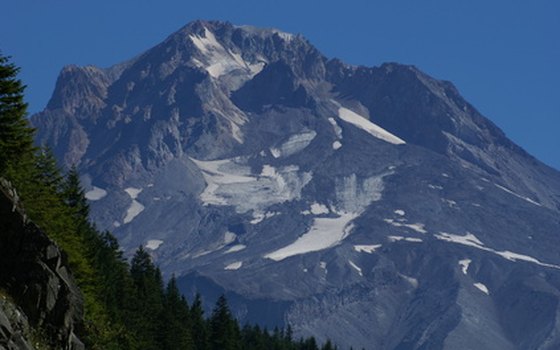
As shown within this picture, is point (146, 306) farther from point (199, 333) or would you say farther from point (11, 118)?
point (11, 118)

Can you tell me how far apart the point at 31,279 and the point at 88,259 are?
835 inches

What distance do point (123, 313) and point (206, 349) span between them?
38013 mm

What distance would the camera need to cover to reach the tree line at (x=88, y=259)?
43.9m

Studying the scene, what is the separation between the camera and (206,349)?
112 meters

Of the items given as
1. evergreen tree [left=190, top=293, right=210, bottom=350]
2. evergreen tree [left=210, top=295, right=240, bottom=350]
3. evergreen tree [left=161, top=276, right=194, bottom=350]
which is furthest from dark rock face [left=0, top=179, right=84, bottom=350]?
evergreen tree [left=210, top=295, right=240, bottom=350]

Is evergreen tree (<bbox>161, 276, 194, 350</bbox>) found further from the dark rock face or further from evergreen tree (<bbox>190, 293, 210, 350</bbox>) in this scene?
the dark rock face

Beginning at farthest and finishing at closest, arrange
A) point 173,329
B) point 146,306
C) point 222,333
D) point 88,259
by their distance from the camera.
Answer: point 222,333, point 173,329, point 146,306, point 88,259

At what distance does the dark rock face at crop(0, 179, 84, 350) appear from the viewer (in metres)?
40.2

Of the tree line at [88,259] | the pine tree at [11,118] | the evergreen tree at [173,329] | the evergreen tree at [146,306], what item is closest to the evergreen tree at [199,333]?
the tree line at [88,259]

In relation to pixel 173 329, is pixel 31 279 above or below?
below

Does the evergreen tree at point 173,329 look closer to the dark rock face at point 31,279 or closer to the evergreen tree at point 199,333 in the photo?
the evergreen tree at point 199,333

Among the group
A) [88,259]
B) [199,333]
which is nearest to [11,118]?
[88,259]

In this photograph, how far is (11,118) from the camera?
1706 inches

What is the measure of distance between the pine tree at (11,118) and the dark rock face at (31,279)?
300 centimetres
